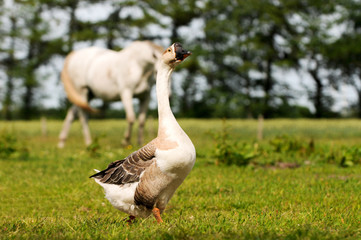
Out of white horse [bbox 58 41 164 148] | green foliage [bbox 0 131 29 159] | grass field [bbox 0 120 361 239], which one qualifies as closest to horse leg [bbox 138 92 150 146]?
white horse [bbox 58 41 164 148]

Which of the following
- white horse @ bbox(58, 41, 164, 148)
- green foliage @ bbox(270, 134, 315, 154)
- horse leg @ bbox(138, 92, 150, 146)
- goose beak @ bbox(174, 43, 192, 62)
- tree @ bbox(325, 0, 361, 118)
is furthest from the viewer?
tree @ bbox(325, 0, 361, 118)

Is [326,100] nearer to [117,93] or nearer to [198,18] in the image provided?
[198,18]

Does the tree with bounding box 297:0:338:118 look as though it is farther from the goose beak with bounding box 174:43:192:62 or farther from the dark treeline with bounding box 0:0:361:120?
the goose beak with bounding box 174:43:192:62

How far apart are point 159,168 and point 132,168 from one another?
0.43m

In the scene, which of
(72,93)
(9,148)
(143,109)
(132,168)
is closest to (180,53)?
(132,168)

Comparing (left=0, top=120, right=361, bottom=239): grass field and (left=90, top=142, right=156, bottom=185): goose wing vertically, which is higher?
(left=90, top=142, right=156, bottom=185): goose wing

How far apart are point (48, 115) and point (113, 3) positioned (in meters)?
13.2

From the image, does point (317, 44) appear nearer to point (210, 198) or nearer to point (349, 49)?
point (349, 49)

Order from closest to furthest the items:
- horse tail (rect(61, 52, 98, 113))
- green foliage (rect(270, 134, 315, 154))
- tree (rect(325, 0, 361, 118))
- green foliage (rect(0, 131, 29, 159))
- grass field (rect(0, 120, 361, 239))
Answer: grass field (rect(0, 120, 361, 239)) < green foliage (rect(0, 131, 29, 159)) < green foliage (rect(270, 134, 315, 154)) < horse tail (rect(61, 52, 98, 113)) < tree (rect(325, 0, 361, 118))

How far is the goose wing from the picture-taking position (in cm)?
461

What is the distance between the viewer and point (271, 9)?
42.7 metres

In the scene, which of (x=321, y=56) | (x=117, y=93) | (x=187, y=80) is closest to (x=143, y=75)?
(x=117, y=93)

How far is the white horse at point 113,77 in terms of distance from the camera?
43.2ft

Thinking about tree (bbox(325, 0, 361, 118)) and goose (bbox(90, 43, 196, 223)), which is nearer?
goose (bbox(90, 43, 196, 223))
